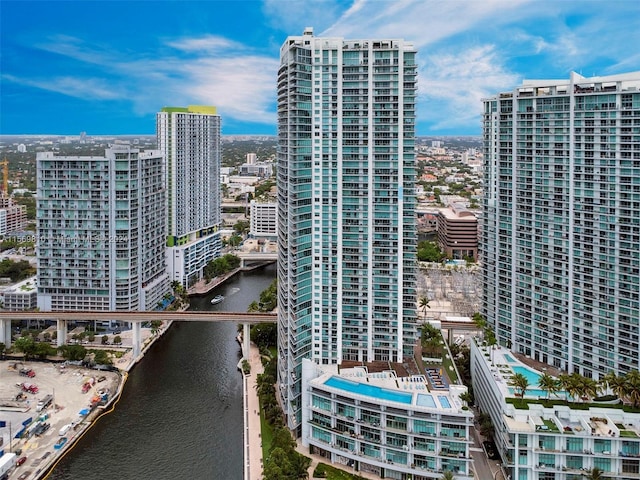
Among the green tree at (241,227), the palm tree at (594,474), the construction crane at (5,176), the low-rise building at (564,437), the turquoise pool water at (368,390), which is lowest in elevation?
the palm tree at (594,474)

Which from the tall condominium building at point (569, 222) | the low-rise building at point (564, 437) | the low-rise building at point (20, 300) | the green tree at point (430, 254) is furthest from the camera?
the green tree at point (430, 254)

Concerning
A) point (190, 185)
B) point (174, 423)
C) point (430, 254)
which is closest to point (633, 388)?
point (174, 423)

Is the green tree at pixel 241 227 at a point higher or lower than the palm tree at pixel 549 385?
higher

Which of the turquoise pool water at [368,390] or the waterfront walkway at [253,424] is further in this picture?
the waterfront walkway at [253,424]

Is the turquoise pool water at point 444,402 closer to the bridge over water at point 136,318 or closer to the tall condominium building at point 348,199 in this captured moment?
the tall condominium building at point 348,199

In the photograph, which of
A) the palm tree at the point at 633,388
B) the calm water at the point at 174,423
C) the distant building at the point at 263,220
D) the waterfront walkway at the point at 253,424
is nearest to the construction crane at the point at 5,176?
the distant building at the point at 263,220

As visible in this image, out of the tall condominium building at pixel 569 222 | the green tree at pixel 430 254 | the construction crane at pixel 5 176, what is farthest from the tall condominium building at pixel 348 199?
the construction crane at pixel 5 176

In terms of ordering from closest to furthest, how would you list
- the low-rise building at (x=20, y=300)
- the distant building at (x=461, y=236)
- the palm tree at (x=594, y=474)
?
the palm tree at (x=594, y=474) → the low-rise building at (x=20, y=300) → the distant building at (x=461, y=236)

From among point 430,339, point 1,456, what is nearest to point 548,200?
Result: point 430,339
